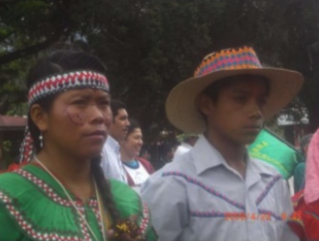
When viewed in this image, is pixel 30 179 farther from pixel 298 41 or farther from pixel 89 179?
pixel 298 41

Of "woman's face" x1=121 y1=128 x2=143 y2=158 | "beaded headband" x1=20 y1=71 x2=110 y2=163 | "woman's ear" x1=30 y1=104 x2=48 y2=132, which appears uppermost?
"beaded headband" x1=20 y1=71 x2=110 y2=163

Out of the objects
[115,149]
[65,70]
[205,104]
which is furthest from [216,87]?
[115,149]

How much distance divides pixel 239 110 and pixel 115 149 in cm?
263

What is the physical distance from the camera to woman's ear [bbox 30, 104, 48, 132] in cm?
245

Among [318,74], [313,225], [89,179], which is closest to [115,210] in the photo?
[89,179]

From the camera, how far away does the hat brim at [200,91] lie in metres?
2.98

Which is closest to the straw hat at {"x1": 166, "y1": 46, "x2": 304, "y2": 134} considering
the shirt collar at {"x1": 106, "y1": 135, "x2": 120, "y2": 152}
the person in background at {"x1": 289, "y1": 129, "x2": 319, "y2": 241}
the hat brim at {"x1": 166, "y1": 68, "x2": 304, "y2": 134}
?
the hat brim at {"x1": 166, "y1": 68, "x2": 304, "y2": 134}

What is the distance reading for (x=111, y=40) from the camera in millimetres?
15984

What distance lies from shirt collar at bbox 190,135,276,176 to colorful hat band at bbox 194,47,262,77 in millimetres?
306

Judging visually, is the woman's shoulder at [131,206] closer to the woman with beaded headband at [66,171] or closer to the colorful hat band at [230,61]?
the woman with beaded headband at [66,171]

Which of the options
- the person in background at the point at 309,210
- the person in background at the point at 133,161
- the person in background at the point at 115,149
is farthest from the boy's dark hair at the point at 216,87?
the person in background at the point at 133,161

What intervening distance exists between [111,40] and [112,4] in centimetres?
140

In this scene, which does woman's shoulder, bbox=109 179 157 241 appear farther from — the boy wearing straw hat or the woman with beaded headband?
the boy wearing straw hat

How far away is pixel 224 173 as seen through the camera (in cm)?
296
